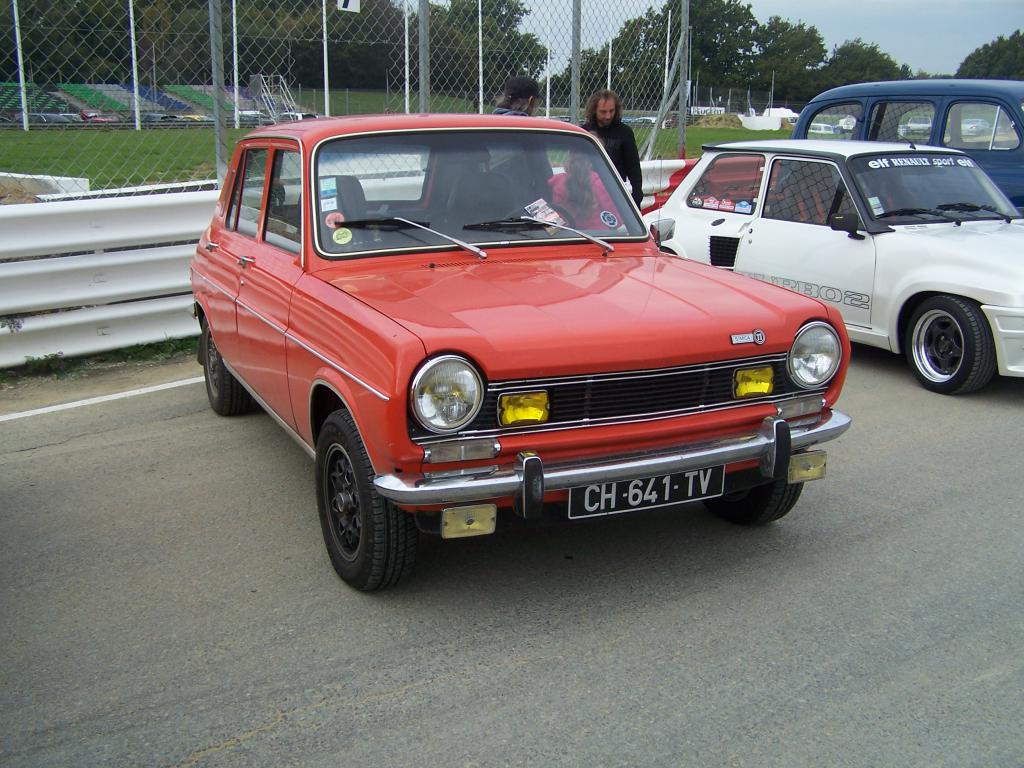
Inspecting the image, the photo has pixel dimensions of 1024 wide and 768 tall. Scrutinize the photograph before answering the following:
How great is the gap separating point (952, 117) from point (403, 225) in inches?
282

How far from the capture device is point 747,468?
12.4ft

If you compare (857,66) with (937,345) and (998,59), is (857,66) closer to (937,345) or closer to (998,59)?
(998,59)

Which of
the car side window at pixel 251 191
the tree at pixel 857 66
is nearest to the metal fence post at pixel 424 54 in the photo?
the car side window at pixel 251 191

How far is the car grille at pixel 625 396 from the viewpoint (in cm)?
333

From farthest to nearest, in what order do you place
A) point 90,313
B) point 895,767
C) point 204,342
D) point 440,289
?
point 90,313
point 204,342
point 440,289
point 895,767

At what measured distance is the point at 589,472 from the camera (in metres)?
3.39

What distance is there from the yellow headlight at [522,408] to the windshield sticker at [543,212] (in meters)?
1.50

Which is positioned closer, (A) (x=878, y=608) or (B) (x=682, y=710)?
(B) (x=682, y=710)

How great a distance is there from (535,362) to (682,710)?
1.16 metres

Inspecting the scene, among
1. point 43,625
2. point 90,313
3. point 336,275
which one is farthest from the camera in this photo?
point 90,313

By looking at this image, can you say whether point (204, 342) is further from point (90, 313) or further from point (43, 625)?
point (43, 625)

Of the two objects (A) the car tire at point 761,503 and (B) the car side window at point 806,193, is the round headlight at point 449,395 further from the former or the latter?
(B) the car side window at point 806,193

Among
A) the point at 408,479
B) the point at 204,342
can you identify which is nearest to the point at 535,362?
the point at 408,479

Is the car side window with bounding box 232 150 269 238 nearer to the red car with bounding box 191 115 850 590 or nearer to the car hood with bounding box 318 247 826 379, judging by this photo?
the red car with bounding box 191 115 850 590
